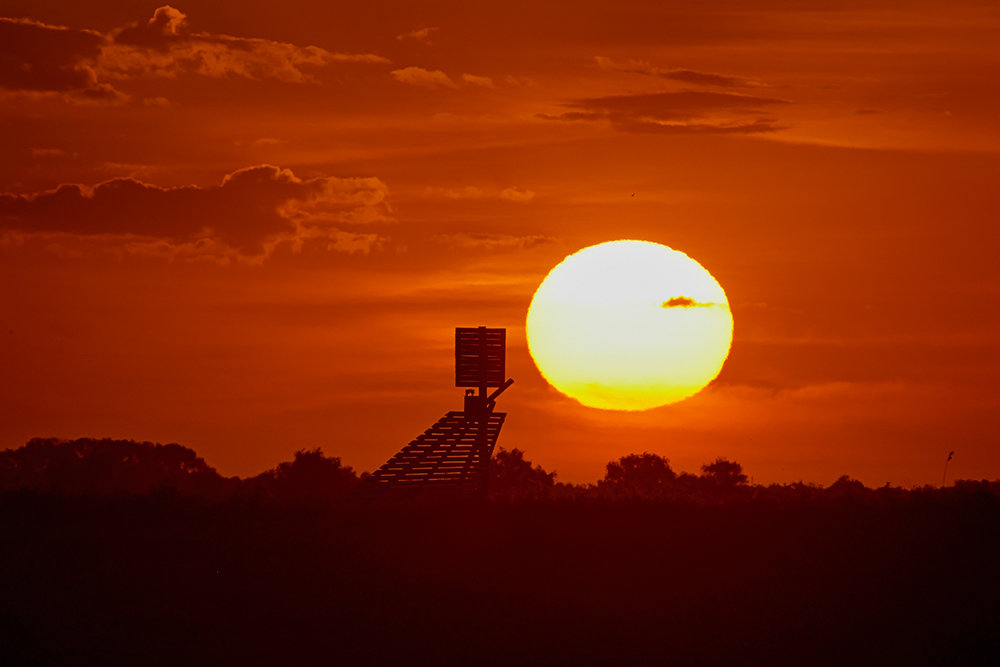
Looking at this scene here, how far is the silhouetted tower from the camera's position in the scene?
5134 centimetres

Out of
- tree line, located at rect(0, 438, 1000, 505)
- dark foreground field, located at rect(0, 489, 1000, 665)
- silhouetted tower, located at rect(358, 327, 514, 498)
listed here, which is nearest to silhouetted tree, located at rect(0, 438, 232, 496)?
tree line, located at rect(0, 438, 1000, 505)

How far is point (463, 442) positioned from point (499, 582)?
15.7 metres

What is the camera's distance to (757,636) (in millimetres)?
36031

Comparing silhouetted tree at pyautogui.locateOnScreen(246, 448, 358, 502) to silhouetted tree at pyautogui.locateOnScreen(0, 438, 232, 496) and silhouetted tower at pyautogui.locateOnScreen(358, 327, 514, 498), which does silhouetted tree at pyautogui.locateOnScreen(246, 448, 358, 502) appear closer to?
silhouetted tree at pyautogui.locateOnScreen(0, 438, 232, 496)

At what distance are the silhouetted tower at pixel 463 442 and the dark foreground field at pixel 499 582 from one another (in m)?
7.82

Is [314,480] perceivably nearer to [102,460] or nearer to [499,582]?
[102,460]

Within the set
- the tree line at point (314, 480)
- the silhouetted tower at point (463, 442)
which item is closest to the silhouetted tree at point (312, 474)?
the tree line at point (314, 480)

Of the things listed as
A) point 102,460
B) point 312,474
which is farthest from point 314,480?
point 102,460

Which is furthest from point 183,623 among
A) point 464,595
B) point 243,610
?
point 464,595

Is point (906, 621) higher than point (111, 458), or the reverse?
point (111, 458)

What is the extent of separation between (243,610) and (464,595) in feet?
17.0

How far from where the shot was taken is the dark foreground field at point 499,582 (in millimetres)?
35219

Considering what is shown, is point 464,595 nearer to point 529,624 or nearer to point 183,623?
point 529,624

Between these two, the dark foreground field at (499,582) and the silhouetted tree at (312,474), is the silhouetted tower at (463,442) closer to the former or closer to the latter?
the dark foreground field at (499,582)
